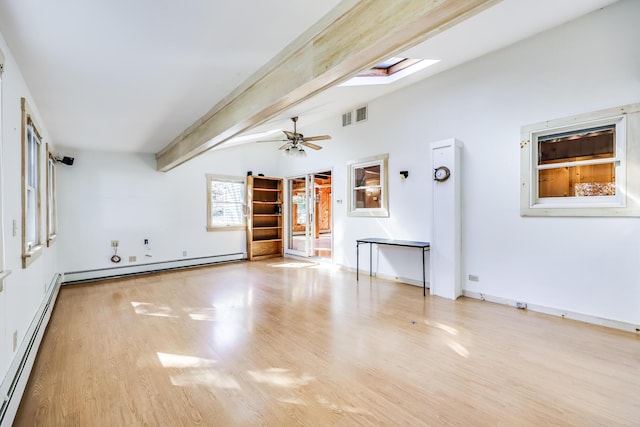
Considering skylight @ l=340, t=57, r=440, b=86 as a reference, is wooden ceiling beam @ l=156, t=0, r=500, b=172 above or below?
below

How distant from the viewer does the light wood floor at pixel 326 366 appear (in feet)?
6.09

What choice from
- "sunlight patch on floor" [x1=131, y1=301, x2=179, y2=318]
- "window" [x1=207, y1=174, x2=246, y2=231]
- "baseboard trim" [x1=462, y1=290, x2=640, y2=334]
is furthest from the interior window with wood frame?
"baseboard trim" [x1=462, y1=290, x2=640, y2=334]

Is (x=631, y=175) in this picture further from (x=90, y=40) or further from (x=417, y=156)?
(x=90, y=40)

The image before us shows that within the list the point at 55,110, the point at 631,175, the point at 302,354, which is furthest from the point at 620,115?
the point at 55,110

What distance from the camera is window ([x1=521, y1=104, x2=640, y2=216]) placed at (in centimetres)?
310

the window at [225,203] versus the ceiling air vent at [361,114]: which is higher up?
the ceiling air vent at [361,114]

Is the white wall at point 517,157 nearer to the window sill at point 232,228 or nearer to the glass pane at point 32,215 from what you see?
the window sill at point 232,228

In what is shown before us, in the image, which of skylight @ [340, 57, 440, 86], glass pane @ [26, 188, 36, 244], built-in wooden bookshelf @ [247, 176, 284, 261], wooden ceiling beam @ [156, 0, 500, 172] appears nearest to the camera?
wooden ceiling beam @ [156, 0, 500, 172]

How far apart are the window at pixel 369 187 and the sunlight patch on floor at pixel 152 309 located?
12.3 feet

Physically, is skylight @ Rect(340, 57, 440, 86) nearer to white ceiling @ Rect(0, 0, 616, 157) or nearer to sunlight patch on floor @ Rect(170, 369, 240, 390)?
white ceiling @ Rect(0, 0, 616, 157)

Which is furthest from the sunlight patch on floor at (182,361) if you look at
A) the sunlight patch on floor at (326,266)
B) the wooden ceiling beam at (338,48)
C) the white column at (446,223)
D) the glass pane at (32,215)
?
the sunlight patch on floor at (326,266)

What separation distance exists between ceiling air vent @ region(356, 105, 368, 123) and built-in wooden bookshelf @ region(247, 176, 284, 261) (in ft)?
10.1

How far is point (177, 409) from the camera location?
189 centimetres

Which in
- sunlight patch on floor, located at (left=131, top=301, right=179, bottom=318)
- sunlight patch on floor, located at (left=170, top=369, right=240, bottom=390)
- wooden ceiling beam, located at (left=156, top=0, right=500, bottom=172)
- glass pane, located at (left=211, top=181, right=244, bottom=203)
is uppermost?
wooden ceiling beam, located at (left=156, top=0, right=500, bottom=172)
